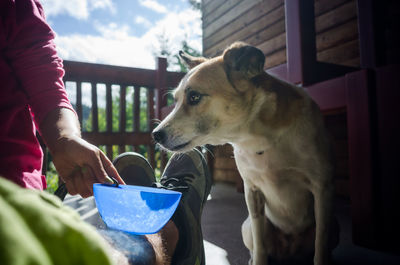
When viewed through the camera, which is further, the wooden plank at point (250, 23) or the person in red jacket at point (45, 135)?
the wooden plank at point (250, 23)

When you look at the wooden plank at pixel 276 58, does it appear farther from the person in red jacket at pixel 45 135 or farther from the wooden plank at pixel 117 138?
the person in red jacket at pixel 45 135

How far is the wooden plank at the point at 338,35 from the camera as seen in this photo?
9.09 ft

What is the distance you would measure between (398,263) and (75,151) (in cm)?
142

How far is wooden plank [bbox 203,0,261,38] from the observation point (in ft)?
14.1

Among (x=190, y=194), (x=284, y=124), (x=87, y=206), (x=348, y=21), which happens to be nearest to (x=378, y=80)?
(x=284, y=124)

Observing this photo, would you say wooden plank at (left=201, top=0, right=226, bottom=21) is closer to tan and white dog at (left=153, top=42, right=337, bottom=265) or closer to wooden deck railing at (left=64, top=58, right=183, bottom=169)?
wooden deck railing at (left=64, top=58, right=183, bottom=169)

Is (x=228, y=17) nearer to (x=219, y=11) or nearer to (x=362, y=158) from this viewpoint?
(x=219, y=11)

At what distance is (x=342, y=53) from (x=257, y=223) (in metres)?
2.41

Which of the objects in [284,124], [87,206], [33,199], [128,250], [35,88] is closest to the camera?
[33,199]

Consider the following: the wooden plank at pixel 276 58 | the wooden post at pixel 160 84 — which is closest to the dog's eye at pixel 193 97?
the wooden post at pixel 160 84

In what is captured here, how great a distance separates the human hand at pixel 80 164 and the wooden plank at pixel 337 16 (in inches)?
118

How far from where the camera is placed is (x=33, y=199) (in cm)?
22

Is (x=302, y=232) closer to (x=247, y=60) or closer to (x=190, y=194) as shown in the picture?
(x=190, y=194)

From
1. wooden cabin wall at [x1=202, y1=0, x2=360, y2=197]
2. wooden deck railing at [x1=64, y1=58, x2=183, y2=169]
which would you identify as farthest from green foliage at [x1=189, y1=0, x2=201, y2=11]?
wooden deck railing at [x1=64, y1=58, x2=183, y2=169]
